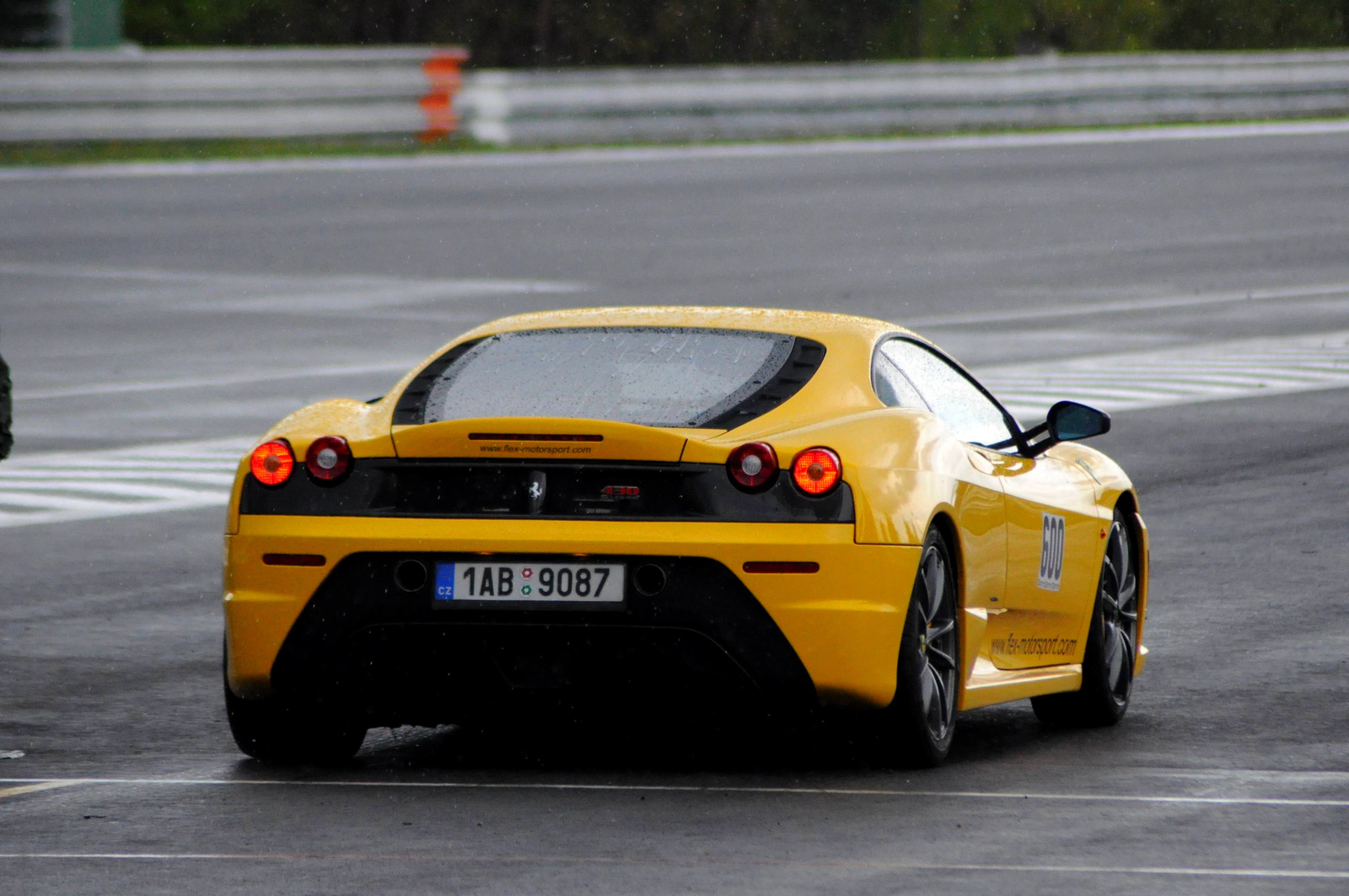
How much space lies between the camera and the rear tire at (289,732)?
7566 mm

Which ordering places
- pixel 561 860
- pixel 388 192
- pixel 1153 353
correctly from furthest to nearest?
pixel 388 192 → pixel 1153 353 → pixel 561 860

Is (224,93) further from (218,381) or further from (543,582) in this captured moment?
(543,582)

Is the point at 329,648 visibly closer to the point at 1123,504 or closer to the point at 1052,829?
the point at 1052,829

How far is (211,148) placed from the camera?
35.3m

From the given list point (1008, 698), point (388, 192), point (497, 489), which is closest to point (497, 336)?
point (497, 489)

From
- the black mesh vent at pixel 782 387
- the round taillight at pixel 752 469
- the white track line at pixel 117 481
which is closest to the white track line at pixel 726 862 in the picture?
the round taillight at pixel 752 469

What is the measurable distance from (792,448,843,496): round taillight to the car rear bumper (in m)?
0.09

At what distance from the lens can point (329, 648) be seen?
735 cm

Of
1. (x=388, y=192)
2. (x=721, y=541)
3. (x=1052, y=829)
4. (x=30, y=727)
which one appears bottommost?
(x=388, y=192)

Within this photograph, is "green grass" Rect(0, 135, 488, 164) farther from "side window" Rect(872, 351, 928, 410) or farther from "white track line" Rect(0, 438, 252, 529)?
"side window" Rect(872, 351, 928, 410)

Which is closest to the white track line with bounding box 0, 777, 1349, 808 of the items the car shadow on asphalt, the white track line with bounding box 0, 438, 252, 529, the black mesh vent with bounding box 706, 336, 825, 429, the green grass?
the car shadow on asphalt

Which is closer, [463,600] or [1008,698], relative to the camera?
[463,600]

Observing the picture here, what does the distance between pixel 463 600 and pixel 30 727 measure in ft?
6.31

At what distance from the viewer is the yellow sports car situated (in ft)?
23.5
